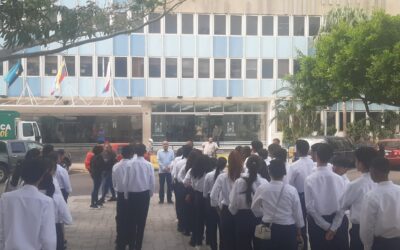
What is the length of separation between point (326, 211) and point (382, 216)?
1414mm

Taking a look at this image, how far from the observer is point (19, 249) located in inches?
203

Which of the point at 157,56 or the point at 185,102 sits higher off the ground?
the point at 157,56

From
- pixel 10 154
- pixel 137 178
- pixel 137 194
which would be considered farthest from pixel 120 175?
pixel 10 154

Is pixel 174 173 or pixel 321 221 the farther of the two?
pixel 174 173

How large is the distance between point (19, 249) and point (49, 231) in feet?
0.95

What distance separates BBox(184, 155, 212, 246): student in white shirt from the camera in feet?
34.4

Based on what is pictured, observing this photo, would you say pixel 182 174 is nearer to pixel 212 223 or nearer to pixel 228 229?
pixel 212 223

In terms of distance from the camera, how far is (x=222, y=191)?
28.1 feet

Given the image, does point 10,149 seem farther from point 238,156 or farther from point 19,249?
point 19,249

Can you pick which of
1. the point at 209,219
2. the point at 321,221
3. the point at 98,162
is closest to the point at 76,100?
the point at 98,162

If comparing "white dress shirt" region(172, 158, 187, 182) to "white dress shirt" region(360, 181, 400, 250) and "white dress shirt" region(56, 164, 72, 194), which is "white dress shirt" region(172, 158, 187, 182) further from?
"white dress shirt" region(360, 181, 400, 250)

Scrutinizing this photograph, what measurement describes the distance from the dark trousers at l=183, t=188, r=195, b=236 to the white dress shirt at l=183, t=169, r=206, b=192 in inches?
9.4

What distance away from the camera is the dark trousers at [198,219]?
10578mm

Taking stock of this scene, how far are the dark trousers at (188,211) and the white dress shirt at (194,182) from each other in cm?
24
